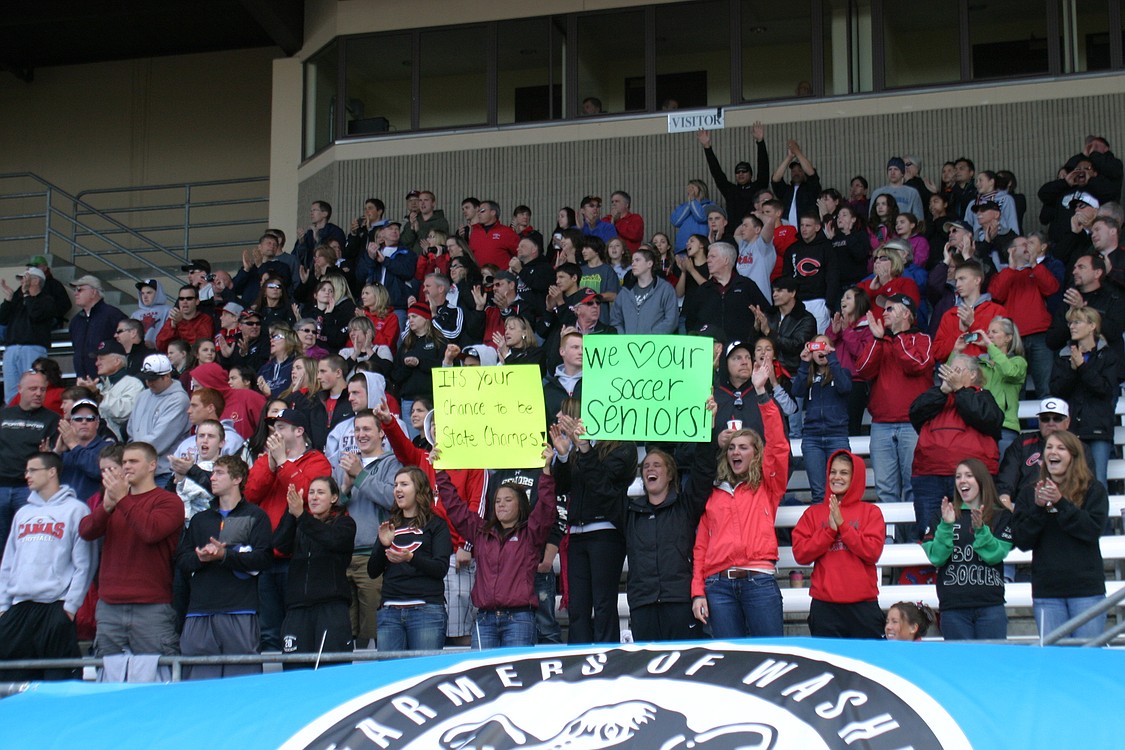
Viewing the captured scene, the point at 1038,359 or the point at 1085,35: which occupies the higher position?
the point at 1085,35

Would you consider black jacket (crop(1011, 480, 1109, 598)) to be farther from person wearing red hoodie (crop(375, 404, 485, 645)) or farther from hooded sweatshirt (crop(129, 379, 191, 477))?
hooded sweatshirt (crop(129, 379, 191, 477))

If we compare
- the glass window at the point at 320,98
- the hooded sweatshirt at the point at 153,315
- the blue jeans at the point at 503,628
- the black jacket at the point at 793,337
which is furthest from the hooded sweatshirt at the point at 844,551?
the glass window at the point at 320,98

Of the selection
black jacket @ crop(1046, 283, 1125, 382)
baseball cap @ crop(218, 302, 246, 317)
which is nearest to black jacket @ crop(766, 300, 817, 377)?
black jacket @ crop(1046, 283, 1125, 382)

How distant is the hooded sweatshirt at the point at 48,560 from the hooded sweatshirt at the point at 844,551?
4131 millimetres

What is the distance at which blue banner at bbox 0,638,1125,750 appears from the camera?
3.62 meters

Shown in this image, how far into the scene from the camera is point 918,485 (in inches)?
343

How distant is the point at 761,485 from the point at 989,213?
193 inches

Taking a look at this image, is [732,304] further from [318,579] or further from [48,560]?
[48,560]

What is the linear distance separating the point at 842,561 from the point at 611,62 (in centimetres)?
1012

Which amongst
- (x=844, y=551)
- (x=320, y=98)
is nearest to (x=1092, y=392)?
(x=844, y=551)

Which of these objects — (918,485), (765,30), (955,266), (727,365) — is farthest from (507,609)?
(765,30)

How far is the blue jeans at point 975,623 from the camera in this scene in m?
7.03

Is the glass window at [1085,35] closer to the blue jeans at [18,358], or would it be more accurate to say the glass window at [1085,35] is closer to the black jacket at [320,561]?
the black jacket at [320,561]

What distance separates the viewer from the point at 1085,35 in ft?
47.9
